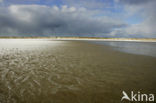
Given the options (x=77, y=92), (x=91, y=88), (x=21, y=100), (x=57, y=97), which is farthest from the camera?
(x=91, y=88)

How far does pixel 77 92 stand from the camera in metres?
4.18

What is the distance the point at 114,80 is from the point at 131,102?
1.78 meters

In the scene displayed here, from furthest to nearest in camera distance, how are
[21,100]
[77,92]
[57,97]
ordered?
[77,92], [57,97], [21,100]

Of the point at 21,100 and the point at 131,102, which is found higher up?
the point at 21,100

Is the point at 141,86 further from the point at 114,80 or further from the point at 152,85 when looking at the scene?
the point at 114,80

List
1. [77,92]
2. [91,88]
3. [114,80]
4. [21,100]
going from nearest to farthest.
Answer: [21,100] < [77,92] < [91,88] < [114,80]

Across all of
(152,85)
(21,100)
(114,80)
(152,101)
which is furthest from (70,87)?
(152,85)

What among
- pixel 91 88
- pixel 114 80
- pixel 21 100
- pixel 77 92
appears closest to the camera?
pixel 21 100

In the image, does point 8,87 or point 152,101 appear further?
point 8,87

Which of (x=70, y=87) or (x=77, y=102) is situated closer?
(x=77, y=102)

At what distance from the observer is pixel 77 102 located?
3525 millimetres

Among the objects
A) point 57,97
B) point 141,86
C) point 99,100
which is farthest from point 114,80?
point 57,97

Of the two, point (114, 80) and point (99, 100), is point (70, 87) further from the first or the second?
point (114, 80)

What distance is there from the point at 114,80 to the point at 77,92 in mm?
2381
